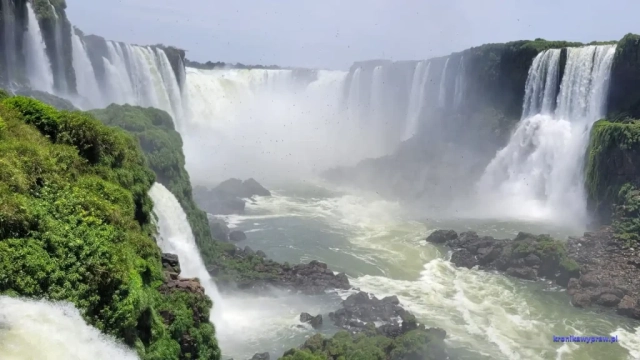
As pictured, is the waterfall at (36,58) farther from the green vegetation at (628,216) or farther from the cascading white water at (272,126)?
the green vegetation at (628,216)

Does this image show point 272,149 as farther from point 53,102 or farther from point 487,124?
point 53,102

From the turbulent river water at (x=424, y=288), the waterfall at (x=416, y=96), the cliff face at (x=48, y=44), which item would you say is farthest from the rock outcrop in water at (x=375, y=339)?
the waterfall at (x=416, y=96)

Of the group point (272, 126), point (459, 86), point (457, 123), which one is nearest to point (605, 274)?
point (457, 123)

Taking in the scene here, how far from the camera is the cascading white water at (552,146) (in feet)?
94.8

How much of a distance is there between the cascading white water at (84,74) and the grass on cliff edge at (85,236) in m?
25.8

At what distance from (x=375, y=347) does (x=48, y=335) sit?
9.45 m

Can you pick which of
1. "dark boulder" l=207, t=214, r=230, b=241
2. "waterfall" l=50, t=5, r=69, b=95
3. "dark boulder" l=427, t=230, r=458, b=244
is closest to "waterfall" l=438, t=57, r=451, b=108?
"dark boulder" l=427, t=230, r=458, b=244

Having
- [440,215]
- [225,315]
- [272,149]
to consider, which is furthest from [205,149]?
[225,315]

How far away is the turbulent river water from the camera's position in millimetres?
15320

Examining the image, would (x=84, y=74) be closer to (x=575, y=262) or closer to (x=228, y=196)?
(x=228, y=196)

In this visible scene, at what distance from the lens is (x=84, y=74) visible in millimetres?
34406

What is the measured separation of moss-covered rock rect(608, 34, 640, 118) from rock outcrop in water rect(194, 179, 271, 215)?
23534mm

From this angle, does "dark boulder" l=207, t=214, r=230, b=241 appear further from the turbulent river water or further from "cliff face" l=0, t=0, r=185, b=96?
"cliff face" l=0, t=0, r=185, b=96

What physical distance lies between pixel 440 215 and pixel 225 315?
19066 millimetres
